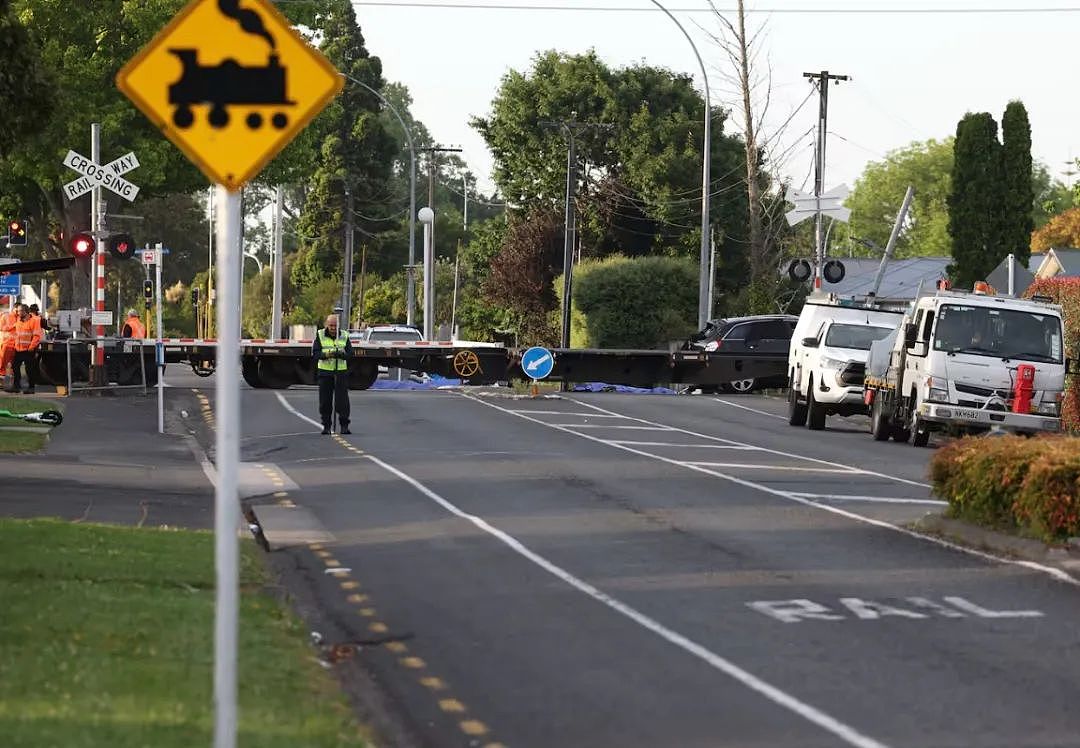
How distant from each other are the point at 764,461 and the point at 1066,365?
6.01 meters

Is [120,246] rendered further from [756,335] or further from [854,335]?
[756,335]

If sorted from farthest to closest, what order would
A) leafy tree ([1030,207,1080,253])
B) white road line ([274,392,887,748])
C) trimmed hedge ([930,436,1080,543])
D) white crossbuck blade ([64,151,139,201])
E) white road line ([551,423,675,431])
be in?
leafy tree ([1030,207,1080,253]), white crossbuck blade ([64,151,139,201]), white road line ([551,423,675,431]), trimmed hedge ([930,436,1080,543]), white road line ([274,392,887,748])

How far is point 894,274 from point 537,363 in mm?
66663

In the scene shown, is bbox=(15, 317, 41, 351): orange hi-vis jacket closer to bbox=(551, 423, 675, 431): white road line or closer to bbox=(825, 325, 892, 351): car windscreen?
bbox=(551, 423, 675, 431): white road line

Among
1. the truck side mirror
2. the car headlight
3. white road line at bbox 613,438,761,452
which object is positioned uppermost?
the truck side mirror

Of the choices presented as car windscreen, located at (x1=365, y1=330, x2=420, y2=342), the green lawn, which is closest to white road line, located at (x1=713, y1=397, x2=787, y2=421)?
car windscreen, located at (x1=365, y1=330, x2=420, y2=342)

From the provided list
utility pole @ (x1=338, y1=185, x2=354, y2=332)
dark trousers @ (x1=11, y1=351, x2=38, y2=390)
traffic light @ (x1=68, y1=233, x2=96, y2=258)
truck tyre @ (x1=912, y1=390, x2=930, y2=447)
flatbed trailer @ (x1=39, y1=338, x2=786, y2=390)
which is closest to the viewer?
truck tyre @ (x1=912, y1=390, x2=930, y2=447)

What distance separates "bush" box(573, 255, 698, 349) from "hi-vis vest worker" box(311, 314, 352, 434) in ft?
102

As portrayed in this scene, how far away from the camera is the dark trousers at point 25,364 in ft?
130

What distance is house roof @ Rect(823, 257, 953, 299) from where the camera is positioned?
323ft

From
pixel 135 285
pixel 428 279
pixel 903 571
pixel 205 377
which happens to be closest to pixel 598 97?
pixel 428 279

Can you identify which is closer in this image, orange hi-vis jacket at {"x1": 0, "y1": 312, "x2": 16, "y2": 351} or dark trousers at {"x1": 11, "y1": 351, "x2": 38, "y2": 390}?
orange hi-vis jacket at {"x1": 0, "y1": 312, "x2": 16, "y2": 351}

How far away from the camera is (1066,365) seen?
95.5 feet

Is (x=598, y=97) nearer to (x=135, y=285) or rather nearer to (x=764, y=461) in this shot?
(x=135, y=285)
